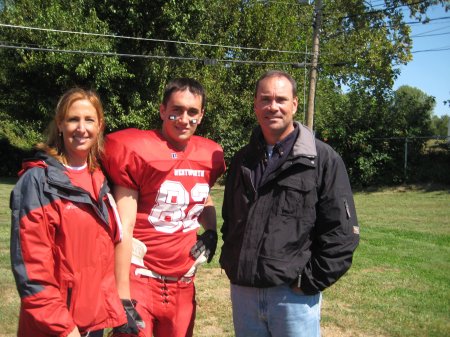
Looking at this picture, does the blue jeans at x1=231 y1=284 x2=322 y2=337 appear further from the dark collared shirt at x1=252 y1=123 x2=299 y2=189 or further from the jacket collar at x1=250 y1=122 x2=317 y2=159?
the jacket collar at x1=250 y1=122 x2=317 y2=159

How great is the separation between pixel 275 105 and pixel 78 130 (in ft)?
3.33

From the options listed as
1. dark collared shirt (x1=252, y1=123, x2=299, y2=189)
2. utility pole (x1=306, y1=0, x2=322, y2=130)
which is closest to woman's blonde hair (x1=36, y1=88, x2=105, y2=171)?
dark collared shirt (x1=252, y1=123, x2=299, y2=189)

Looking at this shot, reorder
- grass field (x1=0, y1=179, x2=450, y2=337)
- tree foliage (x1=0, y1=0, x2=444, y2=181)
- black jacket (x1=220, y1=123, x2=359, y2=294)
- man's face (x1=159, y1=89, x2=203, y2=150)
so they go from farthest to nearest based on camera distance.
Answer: tree foliage (x1=0, y1=0, x2=444, y2=181)
grass field (x1=0, y1=179, x2=450, y2=337)
man's face (x1=159, y1=89, x2=203, y2=150)
black jacket (x1=220, y1=123, x2=359, y2=294)

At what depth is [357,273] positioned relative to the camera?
701 cm

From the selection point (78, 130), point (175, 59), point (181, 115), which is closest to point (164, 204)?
point (181, 115)

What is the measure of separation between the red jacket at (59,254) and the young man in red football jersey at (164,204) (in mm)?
239

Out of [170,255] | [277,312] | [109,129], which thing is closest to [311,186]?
[277,312]

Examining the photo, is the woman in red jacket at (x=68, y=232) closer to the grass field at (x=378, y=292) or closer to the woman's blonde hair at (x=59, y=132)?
the woman's blonde hair at (x=59, y=132)

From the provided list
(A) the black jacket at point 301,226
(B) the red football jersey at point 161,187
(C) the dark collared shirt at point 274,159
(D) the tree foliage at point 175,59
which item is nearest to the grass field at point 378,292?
(B) the red football jersey at point 161,187

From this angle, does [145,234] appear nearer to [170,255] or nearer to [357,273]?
[170,255]

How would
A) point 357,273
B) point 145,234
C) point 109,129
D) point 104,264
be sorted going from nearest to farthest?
point 104,264
point 145,234
point 357,273
point 109,129

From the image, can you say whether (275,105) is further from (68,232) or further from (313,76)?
(313,76)

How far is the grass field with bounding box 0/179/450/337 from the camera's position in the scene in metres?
4.95

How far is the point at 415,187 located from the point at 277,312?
1936 cm
